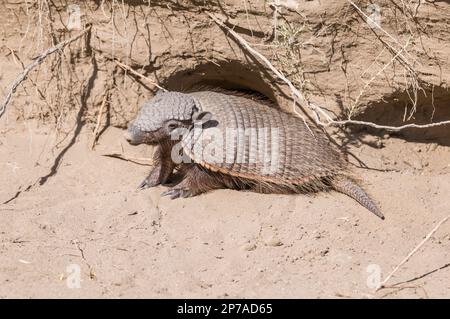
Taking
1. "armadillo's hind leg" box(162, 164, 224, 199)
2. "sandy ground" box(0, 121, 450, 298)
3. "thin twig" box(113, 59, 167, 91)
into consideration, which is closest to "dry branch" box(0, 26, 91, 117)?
"thin twig" box(113, 59, 167, 91)

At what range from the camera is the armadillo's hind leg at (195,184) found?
20.9 ft

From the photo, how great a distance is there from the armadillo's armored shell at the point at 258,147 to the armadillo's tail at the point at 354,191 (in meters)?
0.11

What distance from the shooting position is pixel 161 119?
20.5ft

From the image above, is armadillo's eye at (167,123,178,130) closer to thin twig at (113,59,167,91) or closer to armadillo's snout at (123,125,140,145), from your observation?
armadillo's snout at (123,125,140,145)

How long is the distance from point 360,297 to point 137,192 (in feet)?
8.10

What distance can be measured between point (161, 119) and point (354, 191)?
6.02 feet

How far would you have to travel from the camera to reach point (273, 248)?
5.36m

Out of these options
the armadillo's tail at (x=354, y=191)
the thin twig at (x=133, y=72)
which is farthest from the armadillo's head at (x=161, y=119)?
the armadillo's tail at (x=354, y=191)

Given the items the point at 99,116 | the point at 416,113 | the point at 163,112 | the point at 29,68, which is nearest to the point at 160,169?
the point at 163,112

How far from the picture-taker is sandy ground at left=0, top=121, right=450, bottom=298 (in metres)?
4.78

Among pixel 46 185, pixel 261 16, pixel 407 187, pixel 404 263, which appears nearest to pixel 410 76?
pixel 407 187

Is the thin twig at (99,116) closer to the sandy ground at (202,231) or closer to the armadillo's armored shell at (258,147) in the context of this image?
the sandy ground at (202,231)

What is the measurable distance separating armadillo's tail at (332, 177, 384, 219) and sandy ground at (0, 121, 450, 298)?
0.07 m
